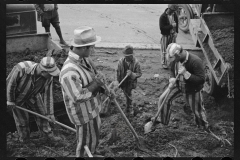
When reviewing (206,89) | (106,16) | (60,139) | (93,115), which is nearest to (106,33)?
(106,16)

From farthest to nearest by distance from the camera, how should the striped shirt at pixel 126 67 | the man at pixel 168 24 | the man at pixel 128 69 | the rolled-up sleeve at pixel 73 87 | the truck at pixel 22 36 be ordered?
1. the man at pixel 168 24
2. the truck at pixel 22 36
3. the striped shirt at pixel 126 67
4. the man at pixel 128 69
5. the rolled-up sleeve at pixel 73 87

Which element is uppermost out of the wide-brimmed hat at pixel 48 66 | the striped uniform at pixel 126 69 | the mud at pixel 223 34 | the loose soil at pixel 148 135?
the mud at pixel 223 34

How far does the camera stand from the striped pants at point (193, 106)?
246 inches

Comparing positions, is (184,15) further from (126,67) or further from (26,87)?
(26,87)

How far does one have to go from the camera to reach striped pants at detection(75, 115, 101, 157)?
5.17 metres

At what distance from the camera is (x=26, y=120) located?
20.3 ft

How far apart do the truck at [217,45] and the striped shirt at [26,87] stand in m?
3.60

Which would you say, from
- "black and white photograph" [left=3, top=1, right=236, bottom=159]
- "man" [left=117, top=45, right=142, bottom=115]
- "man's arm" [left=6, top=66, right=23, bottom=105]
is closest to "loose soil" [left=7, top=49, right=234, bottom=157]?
"black and white photograph" [left=3, top=1, right=236, bottom=159]

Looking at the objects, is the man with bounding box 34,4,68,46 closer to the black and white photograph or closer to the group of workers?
the black and white photograph

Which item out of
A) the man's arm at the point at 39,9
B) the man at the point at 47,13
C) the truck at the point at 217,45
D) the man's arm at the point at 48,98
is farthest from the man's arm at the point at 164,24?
the man's arm at the point at 48,98

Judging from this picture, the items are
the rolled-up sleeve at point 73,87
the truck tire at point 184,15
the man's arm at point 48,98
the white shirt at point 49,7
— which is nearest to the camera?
the rolled-up sleeve at point 73,87

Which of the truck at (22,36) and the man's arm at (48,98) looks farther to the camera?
the truck at (22,36)

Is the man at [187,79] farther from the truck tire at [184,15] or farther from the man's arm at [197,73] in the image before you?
the truck tire at [184,15]

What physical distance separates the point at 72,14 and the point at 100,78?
27.5ft
